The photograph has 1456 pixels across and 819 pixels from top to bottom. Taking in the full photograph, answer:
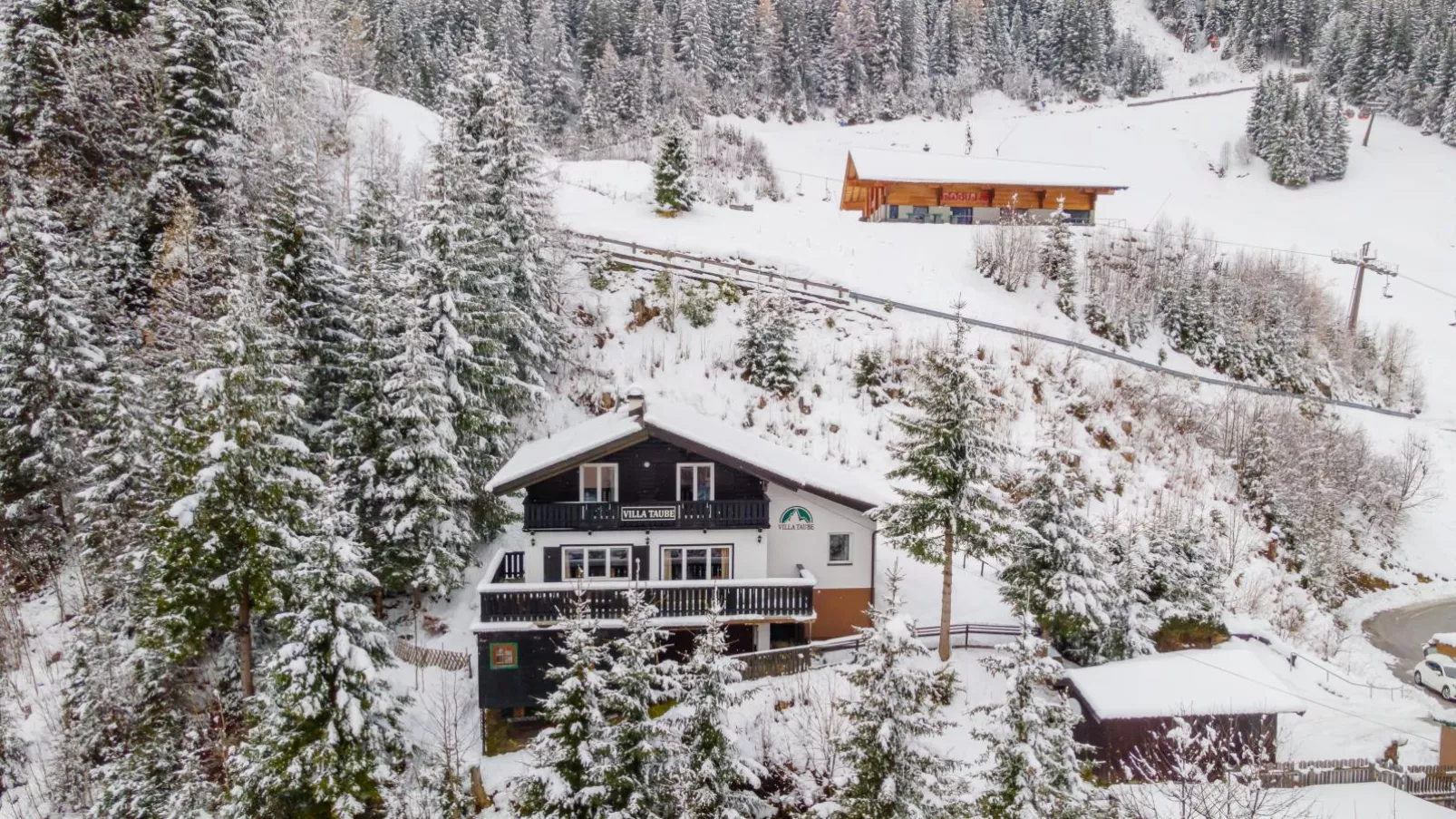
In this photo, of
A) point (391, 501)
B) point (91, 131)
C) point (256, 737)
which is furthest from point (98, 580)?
point (91, 131)

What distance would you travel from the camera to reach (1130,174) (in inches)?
3014

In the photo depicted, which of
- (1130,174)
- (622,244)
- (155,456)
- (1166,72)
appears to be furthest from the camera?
(1166,72)

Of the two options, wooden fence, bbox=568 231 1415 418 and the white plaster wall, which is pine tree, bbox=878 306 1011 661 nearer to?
→ the white plaster wall

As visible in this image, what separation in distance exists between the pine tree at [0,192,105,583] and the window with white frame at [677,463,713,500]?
64.5 ft

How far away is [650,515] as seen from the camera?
22266mm

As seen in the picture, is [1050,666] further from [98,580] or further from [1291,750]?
[98,580]

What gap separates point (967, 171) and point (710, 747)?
5249 cm

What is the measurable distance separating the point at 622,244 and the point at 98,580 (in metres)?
26.9

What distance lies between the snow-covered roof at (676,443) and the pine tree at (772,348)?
10.6m

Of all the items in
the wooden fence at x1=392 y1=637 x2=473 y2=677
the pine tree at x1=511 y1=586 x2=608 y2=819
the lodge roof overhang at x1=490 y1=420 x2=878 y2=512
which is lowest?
the wooden fence at x1=392 y1=637 x2=473 y2=677

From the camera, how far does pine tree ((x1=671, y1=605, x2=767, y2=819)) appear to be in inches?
554

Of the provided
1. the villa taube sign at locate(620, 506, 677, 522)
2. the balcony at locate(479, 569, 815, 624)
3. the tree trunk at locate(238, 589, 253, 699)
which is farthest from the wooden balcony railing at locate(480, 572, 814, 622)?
the tree trunk at locate(238, 589, 253, 699)

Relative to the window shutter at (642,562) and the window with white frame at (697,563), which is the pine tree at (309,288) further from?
the window with white frame at (697,563)

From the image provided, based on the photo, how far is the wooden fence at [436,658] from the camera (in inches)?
885
